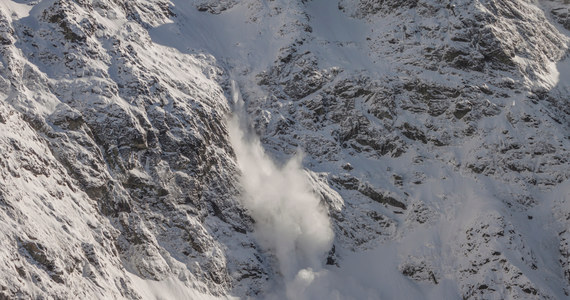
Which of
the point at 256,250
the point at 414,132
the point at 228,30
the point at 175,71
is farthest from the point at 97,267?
the point at 228,30

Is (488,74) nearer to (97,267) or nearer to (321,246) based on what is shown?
(321,246)

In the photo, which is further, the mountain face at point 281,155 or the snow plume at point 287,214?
the snow plume at point 287,214

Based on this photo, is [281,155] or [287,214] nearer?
[287,214]

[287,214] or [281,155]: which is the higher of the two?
[281,155]

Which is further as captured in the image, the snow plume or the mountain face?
the snow plume
